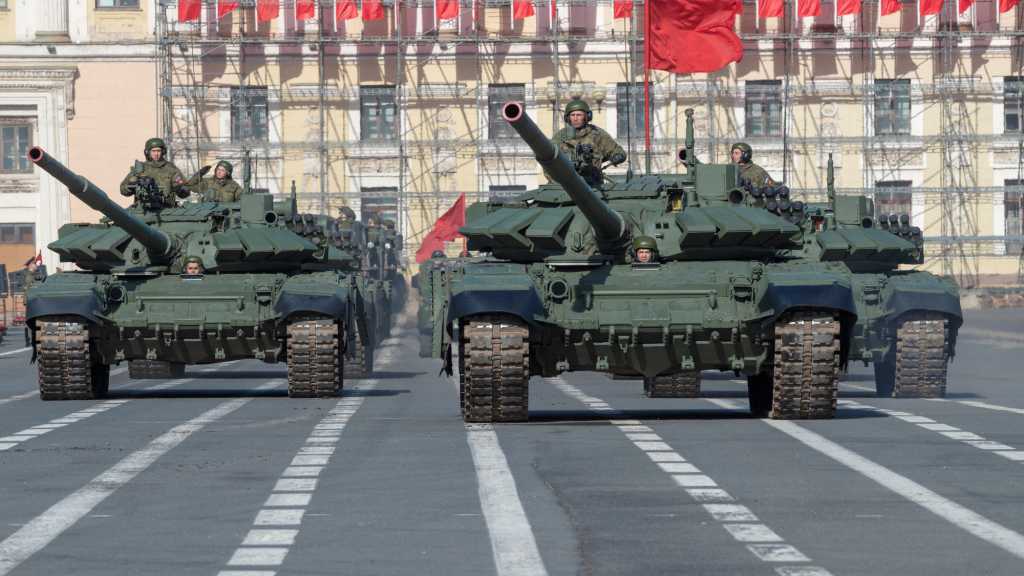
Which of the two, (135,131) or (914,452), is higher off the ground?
(135,131)

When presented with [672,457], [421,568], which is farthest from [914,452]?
[421,568]

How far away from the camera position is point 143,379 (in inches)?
1340

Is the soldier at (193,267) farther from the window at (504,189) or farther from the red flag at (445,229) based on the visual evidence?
the window at (504,189)

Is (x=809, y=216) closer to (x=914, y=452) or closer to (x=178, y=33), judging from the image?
(x=914, y=452)

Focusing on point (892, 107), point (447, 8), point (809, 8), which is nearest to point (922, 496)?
point (809, 8)

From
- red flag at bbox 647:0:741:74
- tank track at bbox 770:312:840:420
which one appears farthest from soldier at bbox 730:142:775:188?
red flag at bbox 647:0:741:74

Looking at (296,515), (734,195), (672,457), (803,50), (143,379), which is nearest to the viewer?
(296,515)

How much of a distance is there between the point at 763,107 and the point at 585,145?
48813 mm

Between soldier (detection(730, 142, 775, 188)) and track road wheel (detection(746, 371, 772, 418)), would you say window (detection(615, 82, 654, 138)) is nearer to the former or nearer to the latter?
soldier (detection(730, 142, 775, 188))

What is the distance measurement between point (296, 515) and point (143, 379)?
72.9ft

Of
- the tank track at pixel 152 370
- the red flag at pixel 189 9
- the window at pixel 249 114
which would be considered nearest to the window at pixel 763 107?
the window at pixel 249 114

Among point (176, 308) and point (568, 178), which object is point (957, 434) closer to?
point (568, 178)

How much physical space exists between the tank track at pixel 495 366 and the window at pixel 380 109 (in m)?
51.1

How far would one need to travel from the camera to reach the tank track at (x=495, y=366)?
19.9 m
